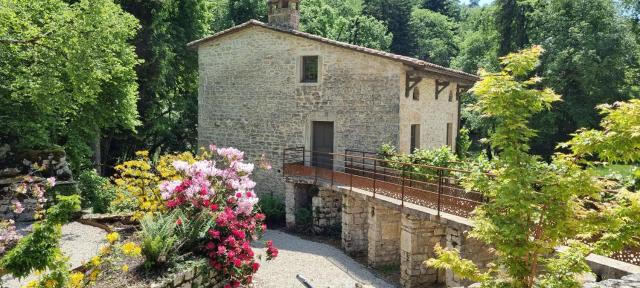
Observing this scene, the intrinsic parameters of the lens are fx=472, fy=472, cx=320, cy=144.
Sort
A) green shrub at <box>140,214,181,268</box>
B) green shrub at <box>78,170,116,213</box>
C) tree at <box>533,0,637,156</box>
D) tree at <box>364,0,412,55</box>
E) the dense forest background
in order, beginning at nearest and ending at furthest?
green shrub at <box>140,214,181,268</box>, green shrub at <box>78,170,116,213</box>, the dense forest background, tree at <box>533,0,637,156</box>, tree at <box>364,0,412,55</box>

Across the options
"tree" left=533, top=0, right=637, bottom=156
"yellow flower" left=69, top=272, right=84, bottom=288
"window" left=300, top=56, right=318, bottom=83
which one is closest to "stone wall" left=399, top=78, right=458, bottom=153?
"window" left=300, top=56, right=318, bottom=83

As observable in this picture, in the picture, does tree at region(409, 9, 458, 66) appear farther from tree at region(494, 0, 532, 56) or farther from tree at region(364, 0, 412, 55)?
tree at region(494, 0, 532, 56)

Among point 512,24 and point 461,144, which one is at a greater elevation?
point 512,24

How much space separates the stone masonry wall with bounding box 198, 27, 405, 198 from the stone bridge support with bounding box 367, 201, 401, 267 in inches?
135

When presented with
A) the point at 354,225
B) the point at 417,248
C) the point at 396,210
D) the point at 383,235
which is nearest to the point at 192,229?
the point at 417,248

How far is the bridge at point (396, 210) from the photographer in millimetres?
10117

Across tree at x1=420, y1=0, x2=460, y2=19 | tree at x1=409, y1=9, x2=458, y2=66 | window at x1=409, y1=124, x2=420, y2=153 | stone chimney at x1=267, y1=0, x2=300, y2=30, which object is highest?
tree at x1=420, y1=0, x2=460, y2=19

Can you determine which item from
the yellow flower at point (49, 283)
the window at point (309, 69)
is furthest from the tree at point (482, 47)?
the yellow flower at point (49, 283)

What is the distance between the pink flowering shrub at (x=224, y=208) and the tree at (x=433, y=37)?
37461mm

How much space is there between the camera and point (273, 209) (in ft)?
57.6

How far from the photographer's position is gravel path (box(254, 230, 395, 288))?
452 inches

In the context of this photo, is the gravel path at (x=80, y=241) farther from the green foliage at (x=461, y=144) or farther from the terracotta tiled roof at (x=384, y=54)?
the green foliage at (x=461, y=144)

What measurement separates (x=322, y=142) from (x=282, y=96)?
2.41 meters

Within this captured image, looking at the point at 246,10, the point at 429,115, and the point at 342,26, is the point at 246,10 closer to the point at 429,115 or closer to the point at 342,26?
the point at 342,26
